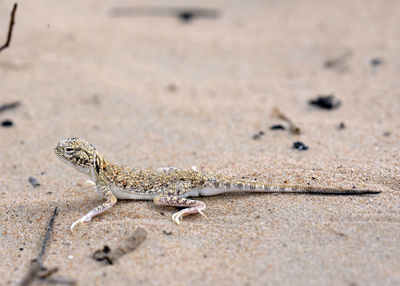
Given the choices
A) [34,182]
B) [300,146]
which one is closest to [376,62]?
[300,146]

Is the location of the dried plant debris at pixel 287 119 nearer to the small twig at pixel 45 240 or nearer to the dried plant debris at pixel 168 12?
the small twig at pixel 45 240

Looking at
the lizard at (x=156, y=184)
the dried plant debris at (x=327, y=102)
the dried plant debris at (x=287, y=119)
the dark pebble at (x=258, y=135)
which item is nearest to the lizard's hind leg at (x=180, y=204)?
the lizard at (x=156, y=184)

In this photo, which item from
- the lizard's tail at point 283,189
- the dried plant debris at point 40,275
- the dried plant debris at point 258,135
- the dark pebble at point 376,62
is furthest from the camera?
the dark pebble at point 376,62

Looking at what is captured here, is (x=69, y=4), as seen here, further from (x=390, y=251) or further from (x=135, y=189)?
(x=390, y=251)

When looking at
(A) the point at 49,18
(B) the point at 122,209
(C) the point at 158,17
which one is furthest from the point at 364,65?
(A) the point at 49,18

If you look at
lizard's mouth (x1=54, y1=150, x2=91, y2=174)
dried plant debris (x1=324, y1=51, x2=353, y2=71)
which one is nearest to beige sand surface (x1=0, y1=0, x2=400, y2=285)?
dried plant debris (x1=324, y1=51, x2=353, y2=71)

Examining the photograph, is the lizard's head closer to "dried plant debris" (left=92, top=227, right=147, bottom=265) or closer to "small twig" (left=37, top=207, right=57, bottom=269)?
"small twig" (left=37, top=207, right=57, bottom=269)
